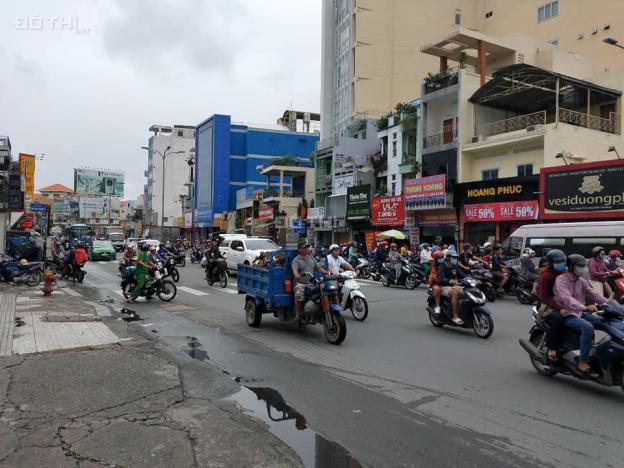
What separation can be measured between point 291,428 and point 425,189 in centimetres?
2683

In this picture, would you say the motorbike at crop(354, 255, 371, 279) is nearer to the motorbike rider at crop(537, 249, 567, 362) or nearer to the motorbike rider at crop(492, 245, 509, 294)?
the motorbike rider at crop(492, 245, 509, 294)

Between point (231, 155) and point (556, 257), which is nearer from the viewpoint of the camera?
point (556, 257)

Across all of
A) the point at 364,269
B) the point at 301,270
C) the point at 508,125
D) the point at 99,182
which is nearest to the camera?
the point at 301,270

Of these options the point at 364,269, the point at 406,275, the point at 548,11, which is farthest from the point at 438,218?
the point at 548,11

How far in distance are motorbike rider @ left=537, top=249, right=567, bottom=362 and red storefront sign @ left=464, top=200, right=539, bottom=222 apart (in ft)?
62.9

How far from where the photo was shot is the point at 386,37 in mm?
48031

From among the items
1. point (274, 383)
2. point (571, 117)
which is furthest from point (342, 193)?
point (274, 383)

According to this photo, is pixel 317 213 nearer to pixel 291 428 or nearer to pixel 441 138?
pixel 441 138

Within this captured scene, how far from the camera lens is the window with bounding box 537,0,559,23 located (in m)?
40.5

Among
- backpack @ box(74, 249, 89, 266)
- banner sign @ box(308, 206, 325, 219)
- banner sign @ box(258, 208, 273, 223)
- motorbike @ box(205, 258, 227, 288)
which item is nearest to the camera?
motorbike @ box(205, 258, 227, 288)

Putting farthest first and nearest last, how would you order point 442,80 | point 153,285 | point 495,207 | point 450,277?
point 442,80, point 495,207, point 153,285, point 450,277

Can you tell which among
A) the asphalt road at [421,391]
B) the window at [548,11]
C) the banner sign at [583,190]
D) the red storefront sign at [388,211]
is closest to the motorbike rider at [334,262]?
the asphalt road at [421,391]

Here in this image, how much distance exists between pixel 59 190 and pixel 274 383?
14747 centimetres

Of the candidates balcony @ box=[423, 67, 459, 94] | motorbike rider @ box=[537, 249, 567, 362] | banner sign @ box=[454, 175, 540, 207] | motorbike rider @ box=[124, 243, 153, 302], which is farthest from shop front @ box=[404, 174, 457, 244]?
motorbike rider @ box=[537, 249, 567, 362]
